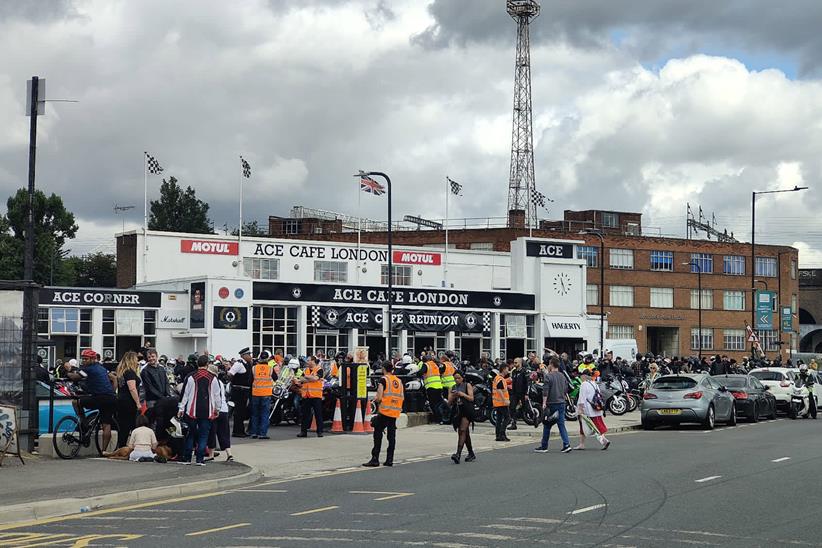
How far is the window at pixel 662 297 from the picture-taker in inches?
3531

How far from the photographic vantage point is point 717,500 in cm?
1415

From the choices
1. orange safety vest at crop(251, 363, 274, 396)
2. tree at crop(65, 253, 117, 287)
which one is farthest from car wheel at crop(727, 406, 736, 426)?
tree at crop(65, 253, 117, 287)

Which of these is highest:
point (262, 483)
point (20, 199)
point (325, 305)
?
point (20, 199)

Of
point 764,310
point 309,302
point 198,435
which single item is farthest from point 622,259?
point 198,435

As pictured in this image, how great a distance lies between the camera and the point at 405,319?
2154 inches

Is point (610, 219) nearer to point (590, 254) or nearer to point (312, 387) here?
point (590, 254)

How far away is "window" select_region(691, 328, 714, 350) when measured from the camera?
9056 cm

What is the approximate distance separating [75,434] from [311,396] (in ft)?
22.6

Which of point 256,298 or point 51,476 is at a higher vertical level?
point 256,298

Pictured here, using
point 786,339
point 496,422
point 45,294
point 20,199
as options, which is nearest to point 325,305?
point 45,294

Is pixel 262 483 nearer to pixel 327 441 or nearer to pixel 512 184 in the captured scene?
pixel 327 441

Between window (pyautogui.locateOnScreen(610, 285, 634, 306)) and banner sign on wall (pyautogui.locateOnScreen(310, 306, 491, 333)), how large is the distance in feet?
104

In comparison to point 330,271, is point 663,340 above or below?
below

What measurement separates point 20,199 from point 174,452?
6749 centimetres
